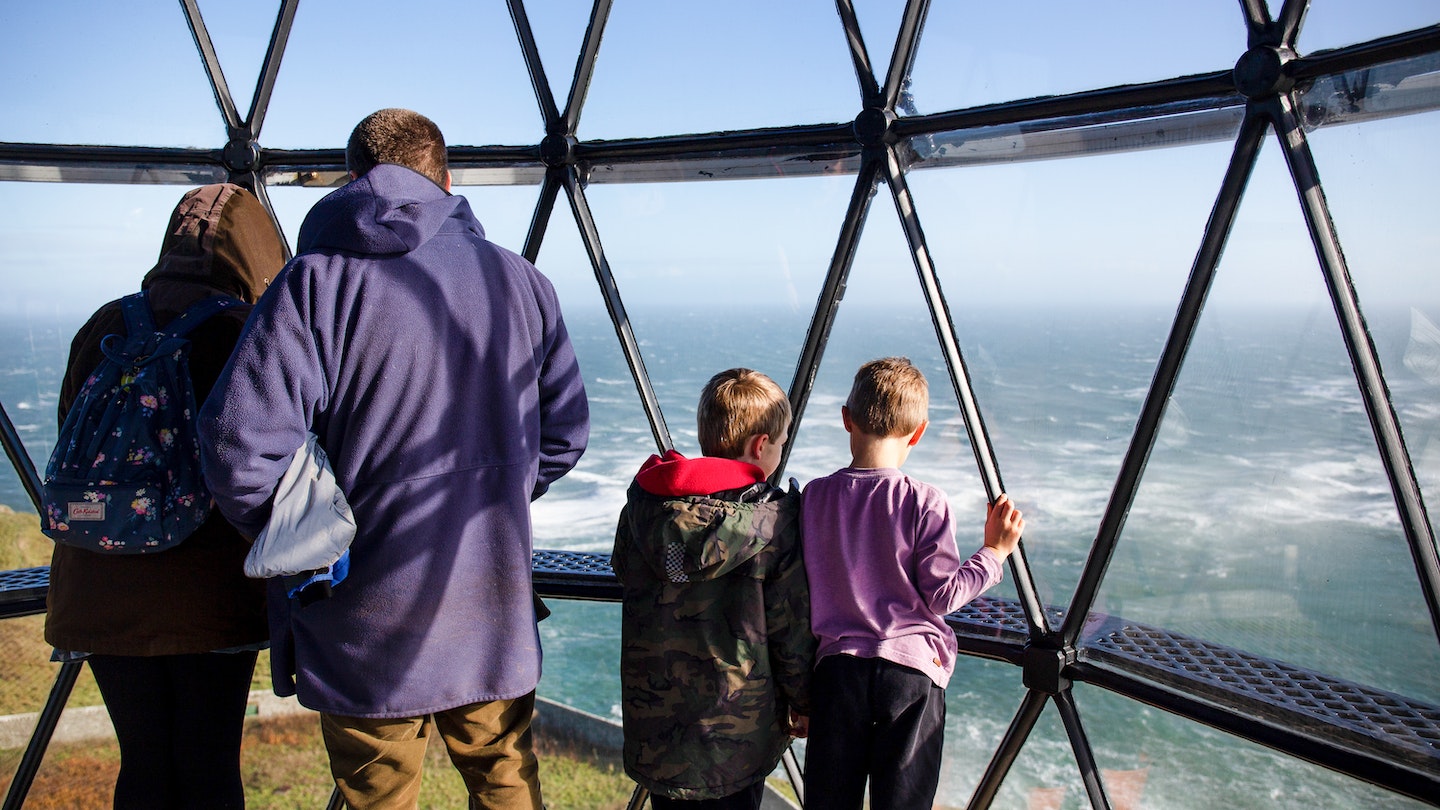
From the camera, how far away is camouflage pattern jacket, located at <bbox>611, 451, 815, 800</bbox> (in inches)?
123

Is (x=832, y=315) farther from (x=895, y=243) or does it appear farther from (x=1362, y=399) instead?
(x=1362, y=399)

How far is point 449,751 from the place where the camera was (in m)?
3.04

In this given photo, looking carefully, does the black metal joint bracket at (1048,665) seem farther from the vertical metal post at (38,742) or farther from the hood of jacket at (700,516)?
the vertical metal post at (38,742)

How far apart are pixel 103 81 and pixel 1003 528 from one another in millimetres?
5425

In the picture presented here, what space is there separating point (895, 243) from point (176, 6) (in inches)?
165

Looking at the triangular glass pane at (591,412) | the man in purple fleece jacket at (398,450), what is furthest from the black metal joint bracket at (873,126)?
the man in purple fleece jacket at (398,450)

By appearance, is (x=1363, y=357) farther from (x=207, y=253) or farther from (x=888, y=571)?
(x=207, y=253)

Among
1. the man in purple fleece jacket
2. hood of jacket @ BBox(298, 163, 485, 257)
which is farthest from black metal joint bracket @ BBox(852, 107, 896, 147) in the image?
hood of jacket @ BBox(298, 163, 485, 257)

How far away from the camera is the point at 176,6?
5.28 m

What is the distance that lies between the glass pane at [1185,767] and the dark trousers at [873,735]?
1.13m

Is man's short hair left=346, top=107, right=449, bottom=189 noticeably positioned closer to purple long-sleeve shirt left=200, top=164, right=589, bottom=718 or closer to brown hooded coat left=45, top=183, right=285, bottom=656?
purple long-sleeve shirt left=200, top=164, right=589, bottom=718

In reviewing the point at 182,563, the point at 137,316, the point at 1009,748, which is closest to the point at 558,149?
the point at 137,316

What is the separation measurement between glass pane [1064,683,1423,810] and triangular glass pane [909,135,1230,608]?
20.8 inches

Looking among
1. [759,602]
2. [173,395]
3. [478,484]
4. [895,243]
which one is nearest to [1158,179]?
[895,243]
